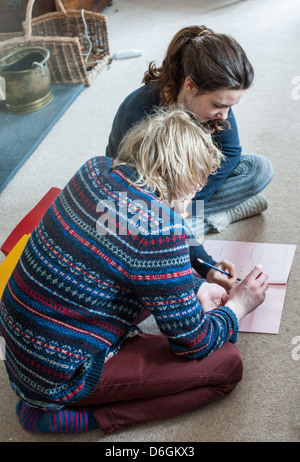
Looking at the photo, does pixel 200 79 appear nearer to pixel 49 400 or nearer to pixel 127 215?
pixel 127 215

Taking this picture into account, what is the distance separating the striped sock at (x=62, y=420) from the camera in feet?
3.94

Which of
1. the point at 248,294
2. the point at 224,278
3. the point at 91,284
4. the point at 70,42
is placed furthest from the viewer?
the point at 70,42

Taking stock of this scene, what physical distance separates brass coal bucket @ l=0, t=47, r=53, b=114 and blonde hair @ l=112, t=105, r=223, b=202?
1.52 meters

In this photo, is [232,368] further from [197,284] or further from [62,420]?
[62,420]

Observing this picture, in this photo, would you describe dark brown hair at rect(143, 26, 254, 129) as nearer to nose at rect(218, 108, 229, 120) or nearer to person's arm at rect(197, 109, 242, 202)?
nose at rect(218, 108, 229, 120)

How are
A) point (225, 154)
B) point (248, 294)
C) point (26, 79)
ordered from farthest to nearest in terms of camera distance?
point (26, 79) → point (225, 154) → point (248, 294)

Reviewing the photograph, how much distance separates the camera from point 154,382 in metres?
1.18

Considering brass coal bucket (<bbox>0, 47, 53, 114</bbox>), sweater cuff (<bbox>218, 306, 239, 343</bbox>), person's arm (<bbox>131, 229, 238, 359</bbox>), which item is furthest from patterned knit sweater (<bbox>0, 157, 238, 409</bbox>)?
brass coal bucket (<bbox>0, 47, 53, 114</bbox>)

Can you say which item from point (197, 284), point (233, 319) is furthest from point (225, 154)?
point (233, 319)

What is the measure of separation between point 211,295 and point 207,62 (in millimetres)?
594

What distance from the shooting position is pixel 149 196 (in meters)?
1.03

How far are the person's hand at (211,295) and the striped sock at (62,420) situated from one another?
15.0 inches

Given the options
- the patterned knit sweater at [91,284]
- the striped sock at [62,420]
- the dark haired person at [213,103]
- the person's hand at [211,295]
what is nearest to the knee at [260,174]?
the dark haired person at [213,103]
